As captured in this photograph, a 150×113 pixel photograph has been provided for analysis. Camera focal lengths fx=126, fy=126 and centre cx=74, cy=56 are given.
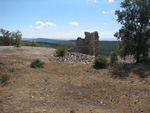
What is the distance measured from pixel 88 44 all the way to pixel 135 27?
30.0 ft

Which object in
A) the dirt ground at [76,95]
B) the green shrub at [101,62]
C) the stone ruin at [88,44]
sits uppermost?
the stone ruin at [88,44]

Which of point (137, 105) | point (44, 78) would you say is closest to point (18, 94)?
point (44, 78)

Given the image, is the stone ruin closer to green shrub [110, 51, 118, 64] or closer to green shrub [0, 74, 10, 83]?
green shrub [110, 51, 118, 64]

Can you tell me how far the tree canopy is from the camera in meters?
8.40

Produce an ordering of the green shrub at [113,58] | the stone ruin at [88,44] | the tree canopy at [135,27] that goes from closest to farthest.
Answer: the tree canopy at [135,27] → the green shrub at [113,58] → the stone ruin at [88,44]

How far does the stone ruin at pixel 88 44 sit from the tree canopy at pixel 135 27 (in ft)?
23.8

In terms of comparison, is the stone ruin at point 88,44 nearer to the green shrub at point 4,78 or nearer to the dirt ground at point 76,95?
the dirt ground at point 76,95

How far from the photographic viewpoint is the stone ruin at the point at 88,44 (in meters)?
16.5

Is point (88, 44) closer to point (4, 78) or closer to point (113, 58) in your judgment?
point (113, 58)

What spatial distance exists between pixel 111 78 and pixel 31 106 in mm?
4632

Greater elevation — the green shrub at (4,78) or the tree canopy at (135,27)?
the tree canopy at (135,27)

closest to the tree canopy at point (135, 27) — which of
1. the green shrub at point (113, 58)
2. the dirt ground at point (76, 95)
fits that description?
the green shrub at point (113, 58)

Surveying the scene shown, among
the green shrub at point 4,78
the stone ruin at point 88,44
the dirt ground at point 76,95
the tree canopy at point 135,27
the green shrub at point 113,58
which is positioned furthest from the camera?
the stone ruin at point 88,44

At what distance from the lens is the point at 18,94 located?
14.4 feet
